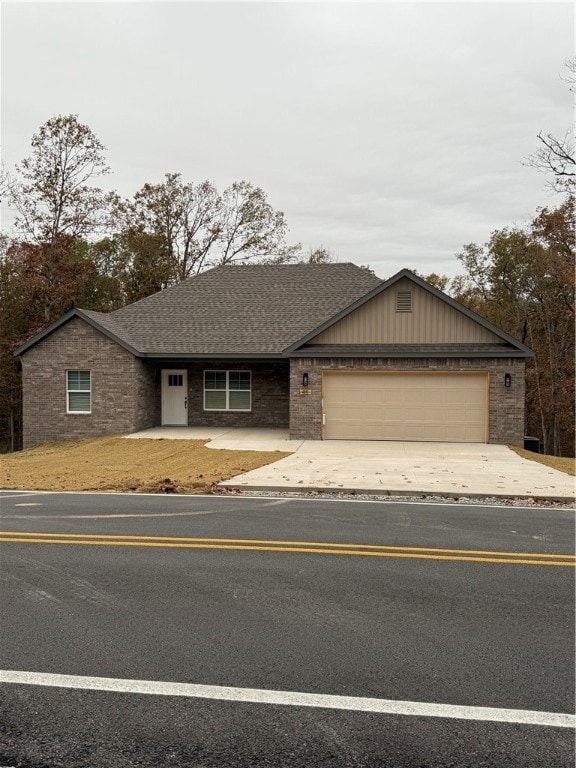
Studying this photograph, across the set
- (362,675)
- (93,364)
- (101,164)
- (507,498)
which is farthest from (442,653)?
(101,164)

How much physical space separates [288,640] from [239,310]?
2210 centimetres

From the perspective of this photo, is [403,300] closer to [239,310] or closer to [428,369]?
[428,369]

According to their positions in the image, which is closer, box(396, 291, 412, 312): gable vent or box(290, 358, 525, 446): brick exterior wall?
box(290, 358, 525, 446): brick exterior wall

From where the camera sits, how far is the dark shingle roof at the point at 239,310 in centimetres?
2412

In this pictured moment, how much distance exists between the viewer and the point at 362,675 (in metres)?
4.46

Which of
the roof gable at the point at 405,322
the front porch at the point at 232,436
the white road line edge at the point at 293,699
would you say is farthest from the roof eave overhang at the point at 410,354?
the white road line edge at the point at 293,699

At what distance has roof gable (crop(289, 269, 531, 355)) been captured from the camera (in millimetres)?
21172

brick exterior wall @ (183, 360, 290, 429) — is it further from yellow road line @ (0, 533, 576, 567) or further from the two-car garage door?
yellow road line @ (0, 533, 576, 567)

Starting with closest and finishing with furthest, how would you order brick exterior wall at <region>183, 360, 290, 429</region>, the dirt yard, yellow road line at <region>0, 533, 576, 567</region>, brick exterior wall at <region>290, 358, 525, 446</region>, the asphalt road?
the asphalt road → yellow road line at <region>0, 533, 576, 567</region> → the dirt yard → brick exterior wall at <region>290, 358, 525, 446</region> → brick exterior wall at <region>183, 360, 290, 429</region>

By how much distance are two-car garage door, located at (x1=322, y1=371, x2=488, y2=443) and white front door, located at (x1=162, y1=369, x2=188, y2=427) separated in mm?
6386

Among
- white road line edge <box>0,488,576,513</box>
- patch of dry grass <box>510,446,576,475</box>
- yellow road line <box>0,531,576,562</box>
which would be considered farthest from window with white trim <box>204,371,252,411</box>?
yellow road line <box>0,531,576,562</box>

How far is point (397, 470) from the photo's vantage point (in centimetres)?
1484

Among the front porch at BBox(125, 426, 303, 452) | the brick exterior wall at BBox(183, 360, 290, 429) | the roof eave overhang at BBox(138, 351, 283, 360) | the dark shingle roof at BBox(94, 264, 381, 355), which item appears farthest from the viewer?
the brick exterior wall at BBox(183, 360, 290, 429)

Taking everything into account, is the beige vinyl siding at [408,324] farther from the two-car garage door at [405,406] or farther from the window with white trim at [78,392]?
the window with white trim at [78,392]
